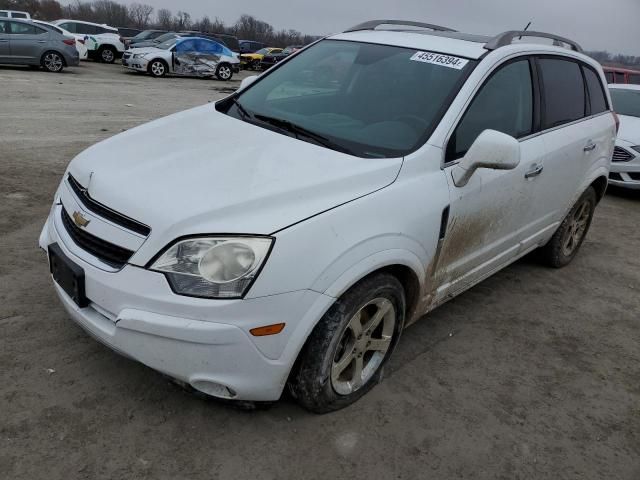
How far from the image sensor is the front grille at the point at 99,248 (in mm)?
2318

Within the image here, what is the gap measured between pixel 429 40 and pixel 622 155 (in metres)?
5.41

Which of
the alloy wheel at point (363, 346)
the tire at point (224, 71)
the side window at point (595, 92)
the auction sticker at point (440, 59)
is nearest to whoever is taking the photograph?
the alloy wheel at point (363, 346)

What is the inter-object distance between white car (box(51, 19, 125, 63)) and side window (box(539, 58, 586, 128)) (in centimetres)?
2172

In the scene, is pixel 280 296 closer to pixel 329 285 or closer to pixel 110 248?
pixel 329 285

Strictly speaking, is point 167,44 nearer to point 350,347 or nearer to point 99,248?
point 99,248

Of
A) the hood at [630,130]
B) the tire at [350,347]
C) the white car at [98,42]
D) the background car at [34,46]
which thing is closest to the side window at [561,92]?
the tire at [350,347]

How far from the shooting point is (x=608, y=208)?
723 cm

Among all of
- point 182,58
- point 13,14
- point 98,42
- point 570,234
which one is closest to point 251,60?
point 98,42

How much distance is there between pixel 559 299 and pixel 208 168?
A: 10.0ft

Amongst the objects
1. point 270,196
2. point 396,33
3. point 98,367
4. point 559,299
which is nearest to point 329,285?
point 270,196

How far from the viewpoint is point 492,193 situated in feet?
10.5

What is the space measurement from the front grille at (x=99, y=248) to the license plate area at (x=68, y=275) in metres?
0.09

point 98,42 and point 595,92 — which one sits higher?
point 595,92

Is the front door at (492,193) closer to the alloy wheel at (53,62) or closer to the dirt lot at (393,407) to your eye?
the dirt lot at (393,407)
